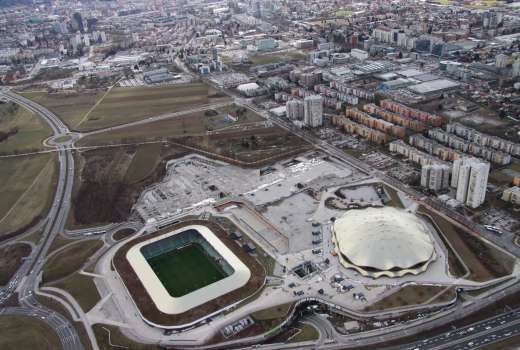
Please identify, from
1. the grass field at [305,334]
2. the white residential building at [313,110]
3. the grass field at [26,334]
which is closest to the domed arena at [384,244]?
the grass field at [305,334]

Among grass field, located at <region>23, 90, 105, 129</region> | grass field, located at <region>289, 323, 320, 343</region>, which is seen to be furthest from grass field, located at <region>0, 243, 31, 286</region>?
grass field, located at <region>23, 90, 105, 129</region>

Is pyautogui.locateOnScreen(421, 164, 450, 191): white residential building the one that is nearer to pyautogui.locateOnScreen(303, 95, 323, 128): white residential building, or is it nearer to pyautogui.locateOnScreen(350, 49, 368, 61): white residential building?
pyautogui.locateOnScreen(303, 95, 323, 128): white residential building

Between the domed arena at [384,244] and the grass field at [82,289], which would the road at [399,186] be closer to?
the domed arena at [384,244]

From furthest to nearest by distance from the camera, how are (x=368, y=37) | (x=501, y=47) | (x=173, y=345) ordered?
(x=368, y=37) < (x=501, y=47) < (x=173, y=345)

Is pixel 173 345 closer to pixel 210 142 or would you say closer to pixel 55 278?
pixel 55 278

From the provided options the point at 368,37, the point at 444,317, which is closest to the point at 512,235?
the point at 444,317

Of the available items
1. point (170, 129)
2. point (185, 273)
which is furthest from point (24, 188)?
point (185, 273)

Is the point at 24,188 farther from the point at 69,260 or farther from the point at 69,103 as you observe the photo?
the point at 69,103
